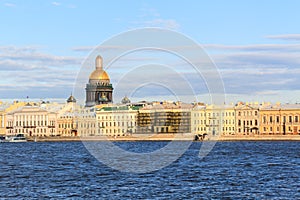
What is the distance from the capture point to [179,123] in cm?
11594

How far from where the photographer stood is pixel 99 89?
452 feet

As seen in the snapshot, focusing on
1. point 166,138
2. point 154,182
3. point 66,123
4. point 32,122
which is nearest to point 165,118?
point 166,138

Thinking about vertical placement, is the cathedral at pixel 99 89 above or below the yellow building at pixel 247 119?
above

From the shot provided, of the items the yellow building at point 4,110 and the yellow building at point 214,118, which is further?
the yellow building at point 4,110

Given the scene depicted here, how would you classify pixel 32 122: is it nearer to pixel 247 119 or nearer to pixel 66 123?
pixel 66 123

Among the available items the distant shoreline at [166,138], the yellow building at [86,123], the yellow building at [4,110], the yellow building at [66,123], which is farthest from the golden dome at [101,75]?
the distant shoreline at [166,138]

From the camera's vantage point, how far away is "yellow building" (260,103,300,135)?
102994 mm

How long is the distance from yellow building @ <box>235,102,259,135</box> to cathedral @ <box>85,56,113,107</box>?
3153cm

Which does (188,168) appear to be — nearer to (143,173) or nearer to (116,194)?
(143,173)

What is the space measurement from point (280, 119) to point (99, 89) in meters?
41.6

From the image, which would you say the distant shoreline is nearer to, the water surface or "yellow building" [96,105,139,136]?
"yellow building" [96,105,139,136]

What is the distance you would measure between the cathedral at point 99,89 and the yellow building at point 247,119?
3153cm

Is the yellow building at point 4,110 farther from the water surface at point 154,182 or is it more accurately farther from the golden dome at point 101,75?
the water surface at point 154,182

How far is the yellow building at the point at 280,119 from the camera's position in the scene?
103 meters
